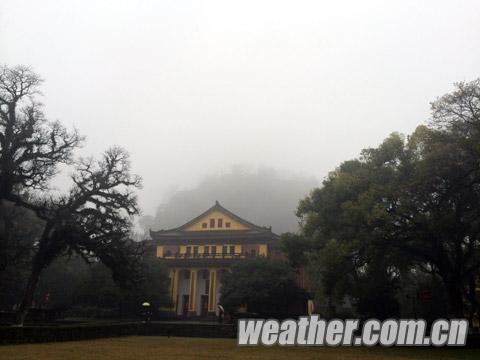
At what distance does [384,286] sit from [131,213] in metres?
16.8

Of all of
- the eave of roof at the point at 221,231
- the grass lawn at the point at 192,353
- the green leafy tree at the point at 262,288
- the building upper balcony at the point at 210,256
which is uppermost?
the eave of roof at the point at 221,231

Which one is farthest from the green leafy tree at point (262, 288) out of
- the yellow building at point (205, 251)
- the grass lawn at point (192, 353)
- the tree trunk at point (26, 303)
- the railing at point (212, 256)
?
the grass lawn at point (192, 353)

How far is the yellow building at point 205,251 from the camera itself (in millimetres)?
49031

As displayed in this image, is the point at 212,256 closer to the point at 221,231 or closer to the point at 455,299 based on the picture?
the point at 221,231

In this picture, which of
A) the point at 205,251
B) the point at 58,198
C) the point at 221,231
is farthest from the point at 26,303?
the point at 221,231

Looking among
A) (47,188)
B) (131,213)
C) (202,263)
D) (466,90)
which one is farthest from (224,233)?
(466,90)

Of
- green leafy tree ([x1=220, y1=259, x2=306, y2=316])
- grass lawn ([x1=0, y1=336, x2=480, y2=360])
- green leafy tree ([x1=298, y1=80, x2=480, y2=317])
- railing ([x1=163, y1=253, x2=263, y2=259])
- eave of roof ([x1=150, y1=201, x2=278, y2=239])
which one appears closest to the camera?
grass lawn ([x1=0, y1=336, x2=480, y2=360])

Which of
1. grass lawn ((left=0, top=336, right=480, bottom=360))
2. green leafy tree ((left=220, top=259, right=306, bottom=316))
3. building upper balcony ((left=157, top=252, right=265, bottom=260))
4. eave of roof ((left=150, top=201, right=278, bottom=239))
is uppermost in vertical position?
eave of roof ((left=150, top=201, right=278, bottom=239))

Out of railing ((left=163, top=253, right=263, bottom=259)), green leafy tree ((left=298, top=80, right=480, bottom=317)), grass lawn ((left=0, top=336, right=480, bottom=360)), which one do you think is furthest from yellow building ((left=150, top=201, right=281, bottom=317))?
grass lawn ((left=0, top=336, right=480, bottom=360))

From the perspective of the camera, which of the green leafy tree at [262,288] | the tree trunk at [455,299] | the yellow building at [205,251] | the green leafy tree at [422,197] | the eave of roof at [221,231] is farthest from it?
the eave of roof at [221,231]

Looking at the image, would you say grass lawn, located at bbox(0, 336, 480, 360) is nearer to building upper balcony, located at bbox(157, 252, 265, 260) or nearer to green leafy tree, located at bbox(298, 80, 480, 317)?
green leafy tree, located at bbox(298, 80, 480, 317)

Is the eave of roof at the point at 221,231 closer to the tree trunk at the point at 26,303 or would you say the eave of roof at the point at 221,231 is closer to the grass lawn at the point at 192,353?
the tree trunk at the point at 26,303

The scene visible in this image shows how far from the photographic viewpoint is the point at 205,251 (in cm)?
5141

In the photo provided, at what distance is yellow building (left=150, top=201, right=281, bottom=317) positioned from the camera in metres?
49.0
